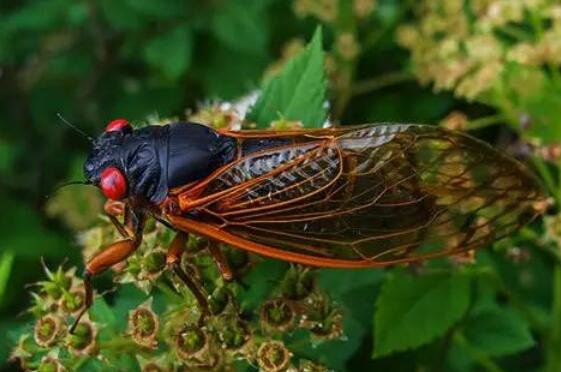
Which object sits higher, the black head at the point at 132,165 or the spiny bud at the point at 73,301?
the black head at the point at 132,165

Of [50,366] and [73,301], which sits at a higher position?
[73,301]

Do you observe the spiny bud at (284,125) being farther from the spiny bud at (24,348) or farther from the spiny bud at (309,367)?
the spiny bud at (24,348)

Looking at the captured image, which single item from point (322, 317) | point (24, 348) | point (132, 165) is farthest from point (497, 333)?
point (24, 348)

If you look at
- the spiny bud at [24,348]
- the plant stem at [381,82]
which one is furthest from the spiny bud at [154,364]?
Result: the plant stem at [381,82]

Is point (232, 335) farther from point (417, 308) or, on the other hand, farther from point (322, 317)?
point (417, 308)

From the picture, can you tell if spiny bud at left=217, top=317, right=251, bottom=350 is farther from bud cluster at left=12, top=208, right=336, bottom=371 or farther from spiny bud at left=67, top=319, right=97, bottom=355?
spiny bud at left=67, top=319, right=97, bottom=355

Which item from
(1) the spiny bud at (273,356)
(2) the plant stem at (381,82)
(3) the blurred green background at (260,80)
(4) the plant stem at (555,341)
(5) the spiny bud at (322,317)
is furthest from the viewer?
(2) the plant stem at (381,82)
